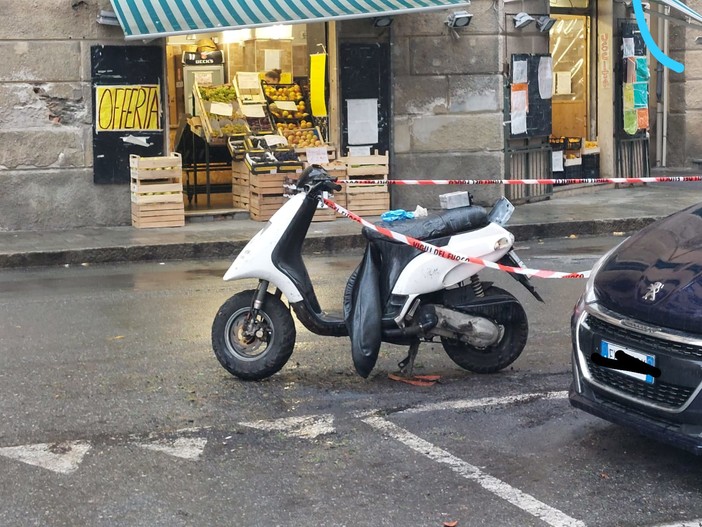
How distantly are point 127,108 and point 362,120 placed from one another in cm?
295

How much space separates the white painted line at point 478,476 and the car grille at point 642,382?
63 centimetres

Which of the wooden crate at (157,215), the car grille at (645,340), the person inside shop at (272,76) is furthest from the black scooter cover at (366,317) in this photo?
the person inside shop at (272,76)

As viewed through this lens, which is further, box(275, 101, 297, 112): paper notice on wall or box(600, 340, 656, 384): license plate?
box(275, 101, 297, 112): paper notice on wall

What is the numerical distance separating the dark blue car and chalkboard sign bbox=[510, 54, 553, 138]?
34.6ft

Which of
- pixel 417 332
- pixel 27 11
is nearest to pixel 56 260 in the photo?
pixel 27 11

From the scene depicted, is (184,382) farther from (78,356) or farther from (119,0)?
(119,0)

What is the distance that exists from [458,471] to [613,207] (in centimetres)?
1115

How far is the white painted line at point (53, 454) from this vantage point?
17.8 ft

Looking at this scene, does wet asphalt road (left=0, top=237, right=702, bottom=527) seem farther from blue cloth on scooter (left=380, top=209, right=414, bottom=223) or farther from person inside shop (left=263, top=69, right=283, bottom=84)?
person inside shop (left=263, top=69, right=283, bottom=84)

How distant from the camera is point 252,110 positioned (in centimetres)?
1522

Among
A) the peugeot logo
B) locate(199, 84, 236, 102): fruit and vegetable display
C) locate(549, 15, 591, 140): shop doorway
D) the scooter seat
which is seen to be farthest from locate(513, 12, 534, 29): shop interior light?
the peugeot logo

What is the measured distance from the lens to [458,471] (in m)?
5.27

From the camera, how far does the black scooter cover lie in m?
6.50

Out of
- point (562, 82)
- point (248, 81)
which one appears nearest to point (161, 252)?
point (248, 81)
